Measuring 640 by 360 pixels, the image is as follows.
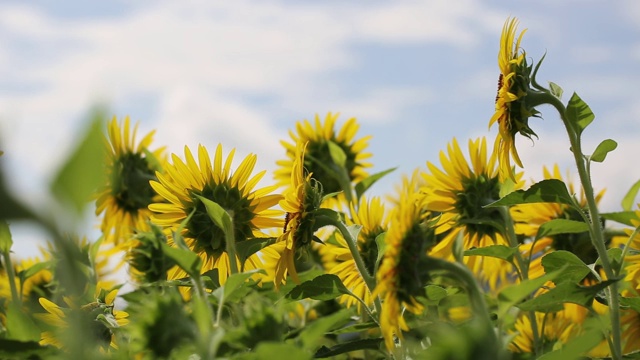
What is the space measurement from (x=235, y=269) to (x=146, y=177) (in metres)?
0.98

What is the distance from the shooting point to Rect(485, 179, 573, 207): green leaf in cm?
126

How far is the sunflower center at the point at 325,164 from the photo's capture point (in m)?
2.17

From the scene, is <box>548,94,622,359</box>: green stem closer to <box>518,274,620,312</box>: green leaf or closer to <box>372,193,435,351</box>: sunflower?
<box>518,274,620,312</box>: green leaf

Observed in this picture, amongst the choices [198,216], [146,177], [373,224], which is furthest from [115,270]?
[198,216]

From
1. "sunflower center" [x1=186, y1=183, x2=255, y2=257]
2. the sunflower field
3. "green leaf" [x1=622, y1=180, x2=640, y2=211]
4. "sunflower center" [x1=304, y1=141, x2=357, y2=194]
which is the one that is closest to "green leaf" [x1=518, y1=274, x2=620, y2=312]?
the sunflower field

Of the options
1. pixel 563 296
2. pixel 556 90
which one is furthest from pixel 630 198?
pixel 563 296

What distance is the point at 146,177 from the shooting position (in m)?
2.10

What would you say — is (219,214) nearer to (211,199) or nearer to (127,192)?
(211,199)

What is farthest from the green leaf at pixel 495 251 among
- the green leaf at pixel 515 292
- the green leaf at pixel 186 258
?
the green leaf at pixel 186 258

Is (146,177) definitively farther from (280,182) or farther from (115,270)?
(115,270)

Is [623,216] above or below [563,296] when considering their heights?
above

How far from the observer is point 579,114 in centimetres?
129

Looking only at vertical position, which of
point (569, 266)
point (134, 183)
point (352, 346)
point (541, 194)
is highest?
point (134, 183)

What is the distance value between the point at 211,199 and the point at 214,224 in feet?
0.14
